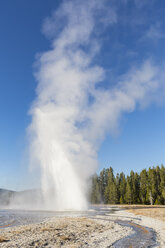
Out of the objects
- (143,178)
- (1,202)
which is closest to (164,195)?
(143,178)

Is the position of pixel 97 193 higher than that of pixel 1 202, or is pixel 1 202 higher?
pixel 97 193

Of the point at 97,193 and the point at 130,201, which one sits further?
the point at 97,193

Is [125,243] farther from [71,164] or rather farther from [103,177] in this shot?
[103,177]

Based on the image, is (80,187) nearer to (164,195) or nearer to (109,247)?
(164,195)

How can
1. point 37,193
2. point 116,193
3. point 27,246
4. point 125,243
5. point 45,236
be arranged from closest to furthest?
point 27,246, point 125,243, point 45,236, point 116,193, point 37,193

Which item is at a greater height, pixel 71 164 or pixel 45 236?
pixel 71 164

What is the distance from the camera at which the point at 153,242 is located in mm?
18672

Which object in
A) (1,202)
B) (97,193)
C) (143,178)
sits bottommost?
(1,202)

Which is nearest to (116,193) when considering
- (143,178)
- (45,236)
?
(143,178)

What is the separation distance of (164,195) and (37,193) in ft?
298

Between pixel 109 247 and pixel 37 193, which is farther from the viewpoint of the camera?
pixel 37 193

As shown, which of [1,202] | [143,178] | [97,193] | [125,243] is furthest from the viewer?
[1,202]

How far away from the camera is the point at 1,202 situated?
176500 mm

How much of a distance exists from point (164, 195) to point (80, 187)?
34239 millimetres
